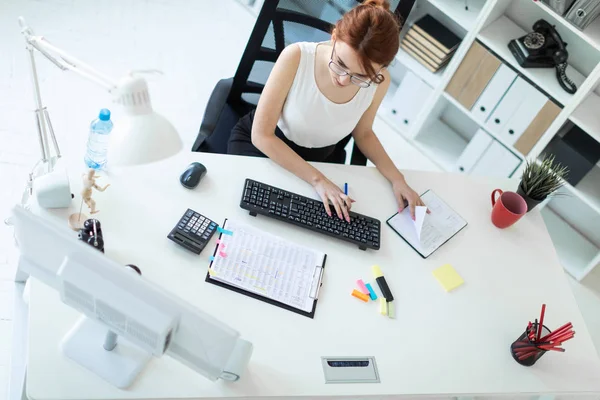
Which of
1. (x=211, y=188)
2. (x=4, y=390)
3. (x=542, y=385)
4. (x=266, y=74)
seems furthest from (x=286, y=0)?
(x=4, y=390)

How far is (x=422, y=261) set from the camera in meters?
1.80

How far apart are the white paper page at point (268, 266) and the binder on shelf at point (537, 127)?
1.42 meters

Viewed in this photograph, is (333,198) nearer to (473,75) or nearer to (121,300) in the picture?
(121,300)

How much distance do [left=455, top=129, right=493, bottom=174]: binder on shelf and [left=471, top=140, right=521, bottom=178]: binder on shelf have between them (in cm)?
2

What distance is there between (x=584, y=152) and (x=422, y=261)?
1201 millimetres

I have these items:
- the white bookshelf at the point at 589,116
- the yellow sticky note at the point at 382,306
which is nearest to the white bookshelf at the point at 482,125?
the white bookshelf at the point at 589,116

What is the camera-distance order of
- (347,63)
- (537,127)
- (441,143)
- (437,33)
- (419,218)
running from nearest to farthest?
(347,63)
(419,218)
(537,127)
(437,33)
(441,143)

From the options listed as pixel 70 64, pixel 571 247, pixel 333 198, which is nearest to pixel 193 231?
pixel 333 198

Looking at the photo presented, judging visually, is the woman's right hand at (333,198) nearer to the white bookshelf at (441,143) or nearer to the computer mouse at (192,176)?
the computer mouse at (192,176)

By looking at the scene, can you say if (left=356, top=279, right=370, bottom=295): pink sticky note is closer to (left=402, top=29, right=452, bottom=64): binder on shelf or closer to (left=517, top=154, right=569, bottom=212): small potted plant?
(left=517, top=154, right=569, bottom=212): small potted plant

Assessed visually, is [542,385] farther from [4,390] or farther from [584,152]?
[4,390]

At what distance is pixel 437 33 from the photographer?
2.83 metres

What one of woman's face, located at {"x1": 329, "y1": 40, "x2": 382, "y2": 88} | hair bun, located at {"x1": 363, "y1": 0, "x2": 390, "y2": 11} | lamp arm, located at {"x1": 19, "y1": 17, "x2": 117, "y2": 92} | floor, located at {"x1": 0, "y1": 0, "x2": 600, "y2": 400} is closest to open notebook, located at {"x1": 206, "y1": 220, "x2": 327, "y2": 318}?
woman's face, located at {"x1": 329, "y1": 40, "x2": 382, "y2": 88}

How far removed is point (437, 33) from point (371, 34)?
1.33 meters
